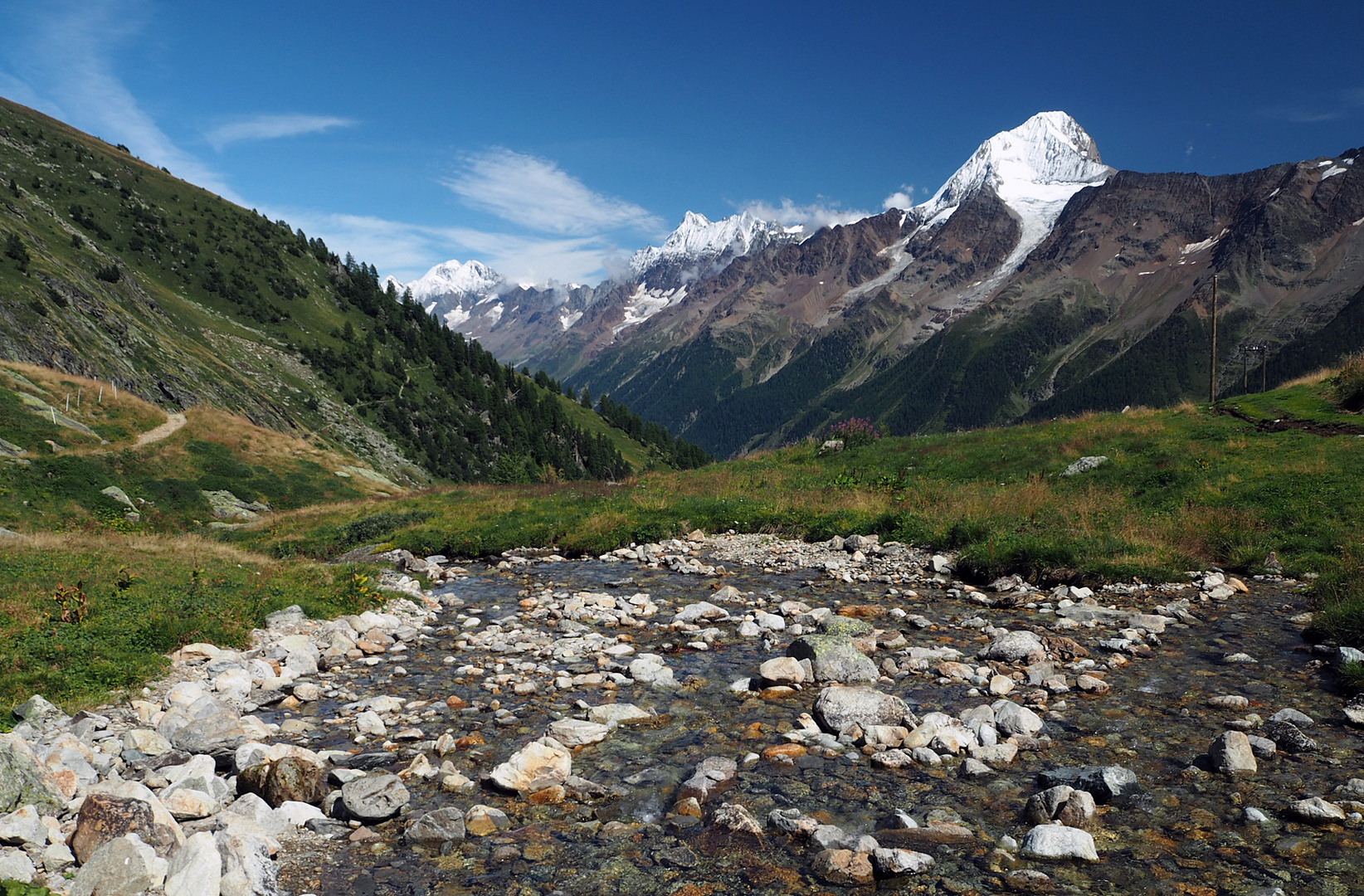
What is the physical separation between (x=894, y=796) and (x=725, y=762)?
6.77 ft

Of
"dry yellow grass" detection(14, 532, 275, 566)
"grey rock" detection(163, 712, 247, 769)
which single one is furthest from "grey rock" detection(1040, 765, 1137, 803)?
"dry yellow grass" detection(14, 532, 275, 566)

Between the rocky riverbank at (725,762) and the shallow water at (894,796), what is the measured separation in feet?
0.12

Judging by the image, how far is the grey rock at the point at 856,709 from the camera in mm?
9398

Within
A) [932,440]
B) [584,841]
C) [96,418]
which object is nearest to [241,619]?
[584,841]

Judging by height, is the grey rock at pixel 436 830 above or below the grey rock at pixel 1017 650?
above

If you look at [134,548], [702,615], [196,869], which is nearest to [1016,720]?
[702,615]

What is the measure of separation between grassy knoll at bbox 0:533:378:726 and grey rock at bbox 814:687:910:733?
36.0 ft

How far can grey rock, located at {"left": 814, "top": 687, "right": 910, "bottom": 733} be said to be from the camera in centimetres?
940

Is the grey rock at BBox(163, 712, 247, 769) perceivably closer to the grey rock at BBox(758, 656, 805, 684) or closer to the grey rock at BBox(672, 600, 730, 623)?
the grey rock at BBox(758, 656, 805, 684)

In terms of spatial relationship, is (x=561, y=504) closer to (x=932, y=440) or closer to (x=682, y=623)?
(x=682, y=623)

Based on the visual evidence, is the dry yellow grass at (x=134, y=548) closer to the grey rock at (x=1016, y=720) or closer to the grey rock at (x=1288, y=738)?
the grey rock at (x=1016, y=720)

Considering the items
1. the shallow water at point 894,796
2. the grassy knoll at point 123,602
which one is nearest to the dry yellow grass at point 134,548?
the grassy knoll at point 123,602

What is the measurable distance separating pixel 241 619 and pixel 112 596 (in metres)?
2.58

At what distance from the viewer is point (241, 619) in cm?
1424
